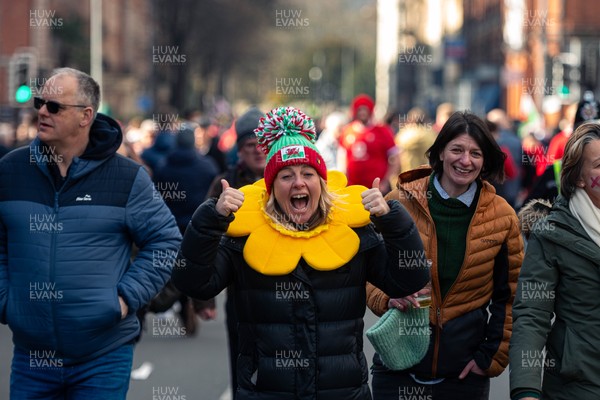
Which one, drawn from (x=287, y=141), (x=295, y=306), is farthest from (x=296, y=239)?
(x=287, y=141)

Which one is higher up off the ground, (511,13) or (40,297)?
(511,13)

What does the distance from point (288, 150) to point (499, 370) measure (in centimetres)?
149

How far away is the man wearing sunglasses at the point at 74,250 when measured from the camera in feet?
18.0

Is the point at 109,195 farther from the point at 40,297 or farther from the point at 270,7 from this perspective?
the point at 270,7

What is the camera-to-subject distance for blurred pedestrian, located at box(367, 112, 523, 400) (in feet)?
18.5

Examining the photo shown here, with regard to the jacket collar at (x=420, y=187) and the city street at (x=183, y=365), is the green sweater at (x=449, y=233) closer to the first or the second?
the jacket collar at (x=420, y=187)

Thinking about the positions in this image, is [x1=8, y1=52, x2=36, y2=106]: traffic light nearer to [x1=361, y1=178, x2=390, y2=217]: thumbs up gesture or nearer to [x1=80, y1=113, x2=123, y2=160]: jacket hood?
[x1=80, y1=113, x2=123, y2=160]: jacket hood

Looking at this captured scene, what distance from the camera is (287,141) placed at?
4.98 meters

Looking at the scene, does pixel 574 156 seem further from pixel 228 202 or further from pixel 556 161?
pixel 556 161

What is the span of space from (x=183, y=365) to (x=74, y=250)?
5336 mm

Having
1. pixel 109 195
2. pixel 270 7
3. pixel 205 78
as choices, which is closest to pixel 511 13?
pixel 270 7

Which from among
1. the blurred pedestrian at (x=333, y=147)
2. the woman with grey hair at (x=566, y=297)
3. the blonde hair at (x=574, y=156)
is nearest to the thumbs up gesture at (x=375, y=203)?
the woman with grey hair at (x=566, y=297)

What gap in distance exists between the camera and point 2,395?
9.32m

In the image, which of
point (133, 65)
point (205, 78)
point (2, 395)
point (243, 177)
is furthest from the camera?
point (133, 65)
